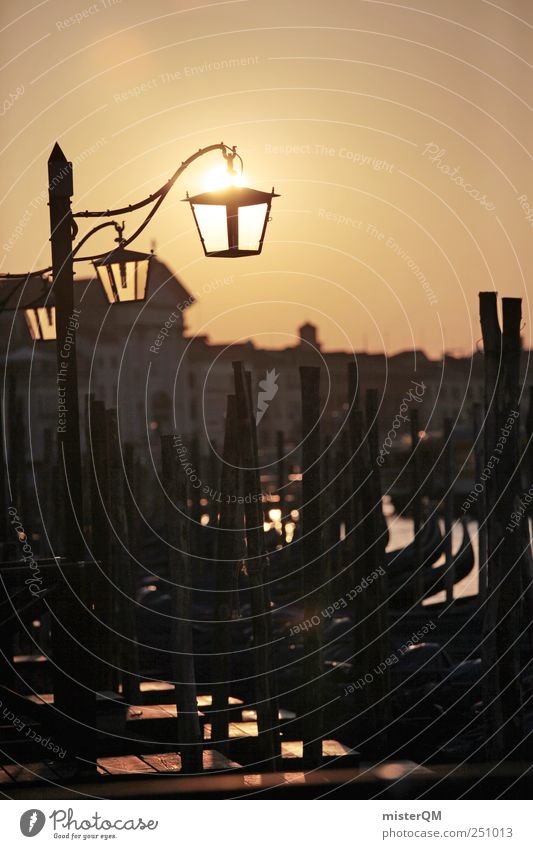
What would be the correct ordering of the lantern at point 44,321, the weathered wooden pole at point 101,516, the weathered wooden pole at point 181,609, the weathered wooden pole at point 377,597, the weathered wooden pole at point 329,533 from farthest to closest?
the weathered wooden pole at point 377,597
the weathered wooden pole at point 329,533
the weathered wooden pole at point 101,516
the weathered wooden pole at point 181,609
the lantern at point 44,321

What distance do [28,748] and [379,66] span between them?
2996 millimetres

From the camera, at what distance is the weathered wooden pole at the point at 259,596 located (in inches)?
269

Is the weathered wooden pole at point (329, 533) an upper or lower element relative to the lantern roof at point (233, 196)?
lower

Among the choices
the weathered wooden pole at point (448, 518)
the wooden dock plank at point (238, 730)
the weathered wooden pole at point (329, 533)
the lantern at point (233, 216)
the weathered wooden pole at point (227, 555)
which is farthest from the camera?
the weathered wooden pole at point (448, 518)

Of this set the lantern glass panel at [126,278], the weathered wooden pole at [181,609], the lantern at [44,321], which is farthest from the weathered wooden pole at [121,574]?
the lantern glass panel at [126,278]

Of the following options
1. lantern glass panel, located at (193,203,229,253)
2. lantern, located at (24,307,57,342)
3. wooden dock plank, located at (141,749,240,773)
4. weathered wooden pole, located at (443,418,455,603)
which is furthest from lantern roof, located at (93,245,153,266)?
weathered wooden pole, located at (443,418,455,603)

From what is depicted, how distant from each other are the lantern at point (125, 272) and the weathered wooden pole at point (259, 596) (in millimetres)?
1820

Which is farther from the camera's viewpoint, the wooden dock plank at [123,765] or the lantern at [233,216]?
the wooden dock plank at [123,765]

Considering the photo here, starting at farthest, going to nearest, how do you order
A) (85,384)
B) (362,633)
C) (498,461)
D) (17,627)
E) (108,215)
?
(85,384)
(362,633)
(498,461)
(17,627)
(108,215)

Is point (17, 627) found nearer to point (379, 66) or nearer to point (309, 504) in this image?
point (309, 504)

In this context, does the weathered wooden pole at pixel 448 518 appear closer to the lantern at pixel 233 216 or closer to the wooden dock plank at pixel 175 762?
the wooden dock plank at pixel 175 762

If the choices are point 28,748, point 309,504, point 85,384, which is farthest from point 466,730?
point 85,384

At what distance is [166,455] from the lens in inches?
270

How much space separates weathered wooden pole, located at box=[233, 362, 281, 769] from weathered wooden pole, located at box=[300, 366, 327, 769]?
0.20 meters
